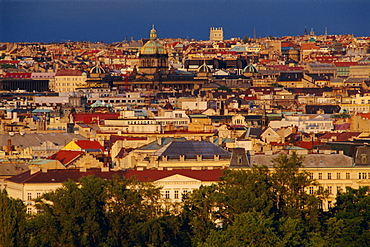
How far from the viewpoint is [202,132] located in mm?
103250

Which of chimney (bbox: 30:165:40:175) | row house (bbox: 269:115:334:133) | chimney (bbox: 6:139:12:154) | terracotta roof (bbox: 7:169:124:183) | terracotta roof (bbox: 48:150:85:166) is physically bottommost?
terracotta roof (bbox: 7:169:124:183)

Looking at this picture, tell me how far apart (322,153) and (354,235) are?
12635 millimetres

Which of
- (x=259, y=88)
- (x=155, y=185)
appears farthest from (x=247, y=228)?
(x=259, y=88)

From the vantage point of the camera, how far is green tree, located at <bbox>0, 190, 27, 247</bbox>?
59.3m

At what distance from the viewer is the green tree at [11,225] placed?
2336 inches

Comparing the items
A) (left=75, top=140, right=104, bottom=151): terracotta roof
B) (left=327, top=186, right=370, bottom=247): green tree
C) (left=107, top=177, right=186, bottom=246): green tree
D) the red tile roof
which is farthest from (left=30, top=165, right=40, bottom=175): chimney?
the red tile roof

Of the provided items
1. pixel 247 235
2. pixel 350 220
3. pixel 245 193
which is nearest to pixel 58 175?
pixel 245 193

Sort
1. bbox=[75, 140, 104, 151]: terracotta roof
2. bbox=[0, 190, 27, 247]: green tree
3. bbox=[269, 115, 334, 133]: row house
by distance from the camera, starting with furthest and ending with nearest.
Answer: bbox=[269, 115, 334, 133]: row house → bbox=[75, 140, 104, 151]: terracotta roof → bbox=[0, 190, 27, 247]: green tree

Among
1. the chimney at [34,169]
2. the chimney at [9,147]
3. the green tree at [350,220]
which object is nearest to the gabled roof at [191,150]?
the chimney at [34,169]

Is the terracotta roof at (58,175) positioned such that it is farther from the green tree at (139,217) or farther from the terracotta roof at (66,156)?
the terracotta roof at (66,156)

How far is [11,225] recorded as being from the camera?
195 feet

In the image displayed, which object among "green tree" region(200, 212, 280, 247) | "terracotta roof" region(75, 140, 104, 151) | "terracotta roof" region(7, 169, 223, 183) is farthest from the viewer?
"terracotta roof" region(75, 140, 104, 151)

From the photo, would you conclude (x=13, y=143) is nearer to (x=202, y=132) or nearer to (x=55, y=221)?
(x=202, y=132)

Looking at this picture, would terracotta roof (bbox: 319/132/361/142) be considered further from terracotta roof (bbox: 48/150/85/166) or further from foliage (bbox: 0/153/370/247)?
foliage (bbox: 0/153/370/247)
